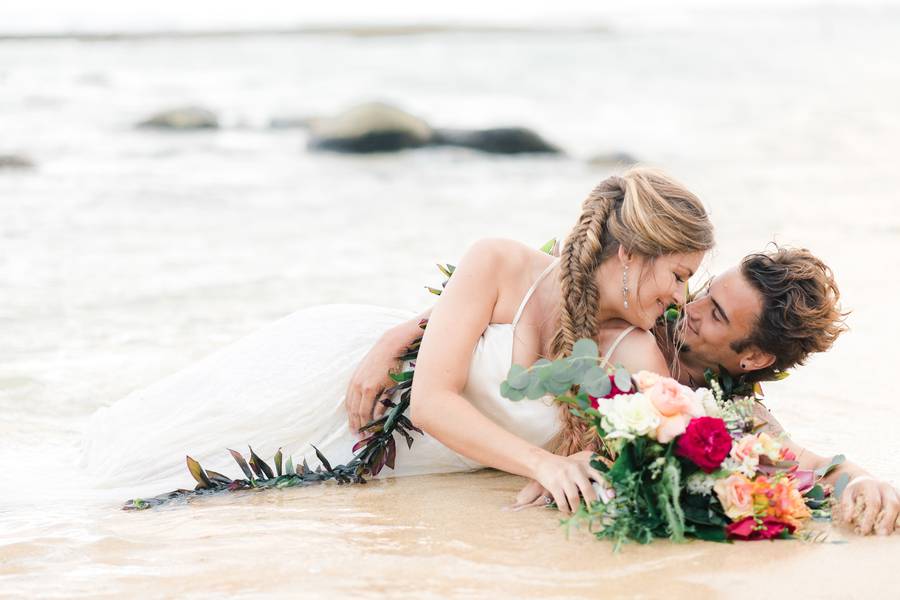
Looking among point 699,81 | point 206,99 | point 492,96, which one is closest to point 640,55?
point 699,81

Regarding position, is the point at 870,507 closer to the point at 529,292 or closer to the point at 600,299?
the point at 600,299

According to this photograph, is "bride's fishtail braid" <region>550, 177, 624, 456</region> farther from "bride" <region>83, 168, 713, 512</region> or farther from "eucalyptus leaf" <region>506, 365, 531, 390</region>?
"eucalyptus leaf" <region>506, 365, 531, 390</region>

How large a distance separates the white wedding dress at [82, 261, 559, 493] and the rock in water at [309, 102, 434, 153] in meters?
17.2

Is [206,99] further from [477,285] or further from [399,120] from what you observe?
[477,285]

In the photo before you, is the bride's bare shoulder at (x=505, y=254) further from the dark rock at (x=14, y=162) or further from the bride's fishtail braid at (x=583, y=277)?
the dark rock at (x=14, y=162)

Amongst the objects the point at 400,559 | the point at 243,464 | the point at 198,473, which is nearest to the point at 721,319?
the point at 400,559

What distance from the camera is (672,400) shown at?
379 cm

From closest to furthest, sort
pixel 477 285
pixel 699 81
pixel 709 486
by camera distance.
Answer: pixel 709 486 < pixel 477 285 < pixel 699 81

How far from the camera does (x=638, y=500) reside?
3.98 meters

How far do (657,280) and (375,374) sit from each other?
4.46 feet

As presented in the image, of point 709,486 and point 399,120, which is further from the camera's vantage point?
point 399,120

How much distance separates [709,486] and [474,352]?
4.16ft

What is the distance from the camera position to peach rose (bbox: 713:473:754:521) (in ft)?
12.7

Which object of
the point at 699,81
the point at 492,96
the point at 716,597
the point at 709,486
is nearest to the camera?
the point at 716,597
